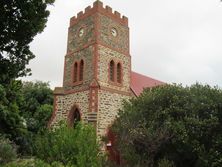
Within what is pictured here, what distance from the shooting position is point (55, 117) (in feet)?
69.8

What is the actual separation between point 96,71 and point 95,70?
0.10 meters

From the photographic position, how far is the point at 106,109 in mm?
19375

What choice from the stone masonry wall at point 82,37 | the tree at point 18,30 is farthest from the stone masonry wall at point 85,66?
the tree at point 18,30

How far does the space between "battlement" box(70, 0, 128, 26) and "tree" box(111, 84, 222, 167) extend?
7784 millimetres

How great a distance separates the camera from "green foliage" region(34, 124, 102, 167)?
30.1 ft

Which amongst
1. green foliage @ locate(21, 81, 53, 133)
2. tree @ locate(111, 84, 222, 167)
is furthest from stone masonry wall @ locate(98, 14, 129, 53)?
green foliage @ locate(21, 81, 53, 133)

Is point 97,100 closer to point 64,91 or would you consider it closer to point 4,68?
point 64,91

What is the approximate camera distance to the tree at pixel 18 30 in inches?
417

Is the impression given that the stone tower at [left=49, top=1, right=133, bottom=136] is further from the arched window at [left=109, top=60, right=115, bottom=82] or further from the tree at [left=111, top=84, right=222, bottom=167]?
the tree at [left=111, top=84, right=222, bottom=167]

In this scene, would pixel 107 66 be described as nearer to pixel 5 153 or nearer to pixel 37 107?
pixel 5 153

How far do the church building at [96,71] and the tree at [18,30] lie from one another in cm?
748

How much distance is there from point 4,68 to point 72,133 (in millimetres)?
4145

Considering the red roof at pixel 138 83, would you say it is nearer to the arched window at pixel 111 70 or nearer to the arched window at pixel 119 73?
the arched window at pixel 119 73

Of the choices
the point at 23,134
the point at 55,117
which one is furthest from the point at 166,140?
the point at 23,134
